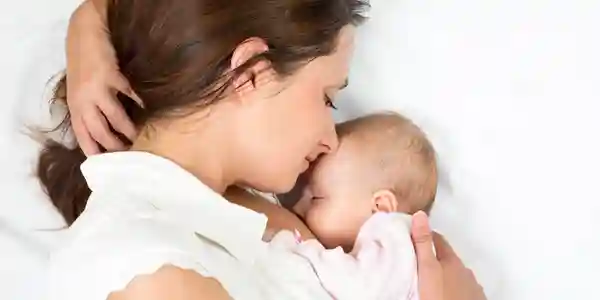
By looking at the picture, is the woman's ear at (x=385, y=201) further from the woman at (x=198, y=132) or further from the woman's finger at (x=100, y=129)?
the woman's finger at (x=100, y=129)

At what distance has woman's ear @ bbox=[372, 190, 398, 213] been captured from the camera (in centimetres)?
133

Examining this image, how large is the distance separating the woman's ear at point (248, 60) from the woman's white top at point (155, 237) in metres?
0.11

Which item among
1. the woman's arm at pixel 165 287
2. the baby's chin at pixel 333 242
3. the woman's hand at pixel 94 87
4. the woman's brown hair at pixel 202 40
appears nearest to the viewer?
the woman's arm at pixel 165 287

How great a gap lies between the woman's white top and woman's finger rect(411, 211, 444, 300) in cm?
12

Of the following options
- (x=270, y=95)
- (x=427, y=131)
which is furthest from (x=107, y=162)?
(x=427, y=131)

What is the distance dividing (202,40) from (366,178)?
0.31m

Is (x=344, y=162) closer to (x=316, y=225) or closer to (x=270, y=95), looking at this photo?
(x=316, y=225)

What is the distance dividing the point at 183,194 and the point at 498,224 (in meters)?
0.48

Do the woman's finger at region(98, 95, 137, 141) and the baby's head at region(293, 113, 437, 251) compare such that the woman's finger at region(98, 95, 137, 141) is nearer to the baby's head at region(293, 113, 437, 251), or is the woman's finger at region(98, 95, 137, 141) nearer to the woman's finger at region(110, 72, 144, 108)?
the woman's finger at region(110, 72, 144, 108)

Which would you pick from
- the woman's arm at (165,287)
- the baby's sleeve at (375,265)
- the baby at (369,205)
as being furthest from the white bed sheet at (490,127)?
the woman's arm at (165,287)

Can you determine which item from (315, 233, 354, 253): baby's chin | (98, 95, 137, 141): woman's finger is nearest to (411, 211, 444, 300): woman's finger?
(315, 233, 354, 253): baby's chin

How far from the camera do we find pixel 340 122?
1.46 meters

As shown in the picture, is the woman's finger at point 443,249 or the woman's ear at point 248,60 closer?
the woman's ear at point 248,60

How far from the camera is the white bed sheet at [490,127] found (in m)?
1.40
